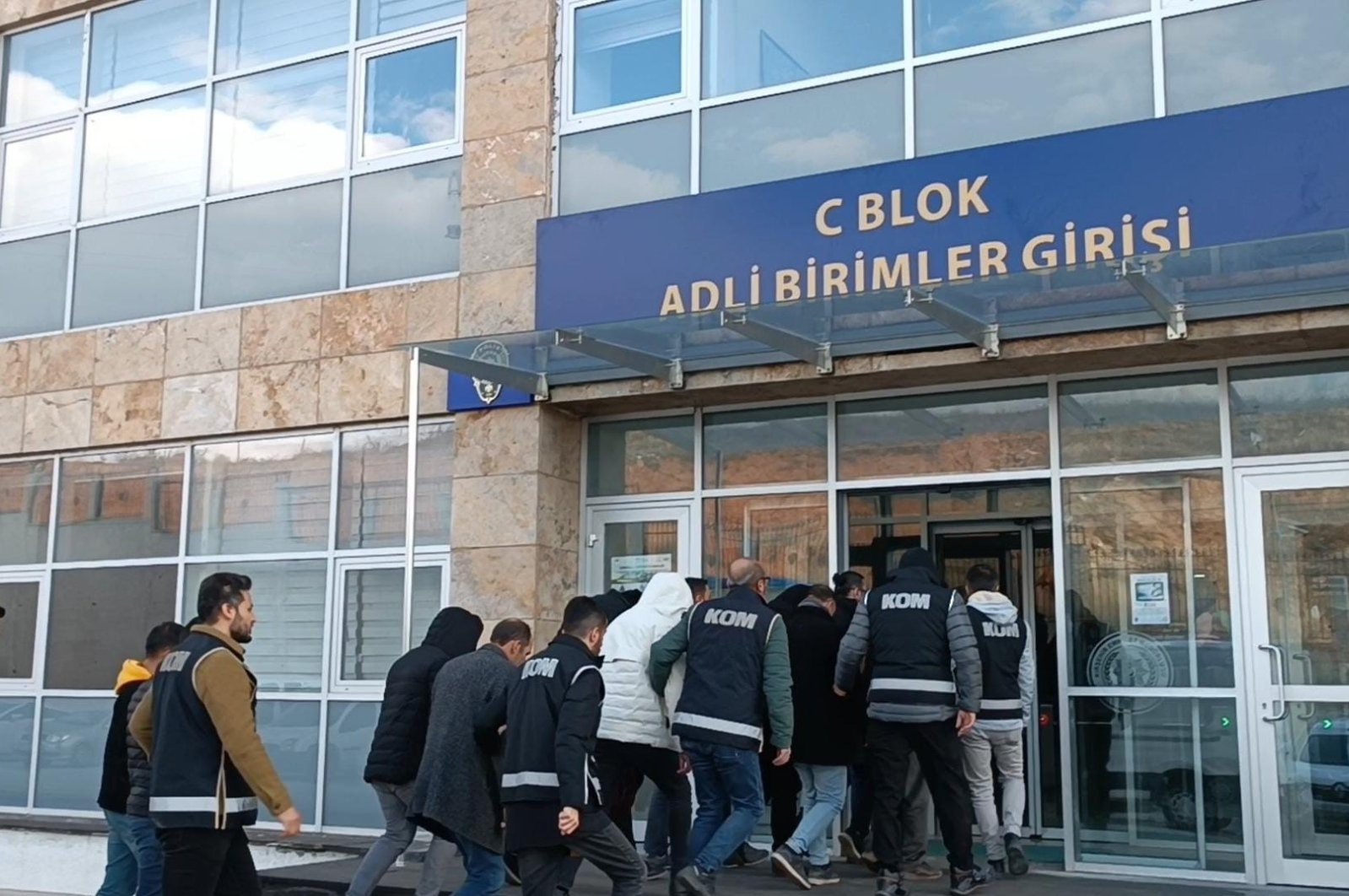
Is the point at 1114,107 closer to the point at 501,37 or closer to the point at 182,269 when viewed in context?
the point at 501,37

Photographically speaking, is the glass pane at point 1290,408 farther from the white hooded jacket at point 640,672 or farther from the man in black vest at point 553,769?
the man in black vest at point 553,769

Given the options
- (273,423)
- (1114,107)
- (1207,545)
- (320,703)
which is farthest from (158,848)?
(1114,107)

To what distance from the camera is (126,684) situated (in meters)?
8.03

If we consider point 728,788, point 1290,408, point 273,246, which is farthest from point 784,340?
point 273,246

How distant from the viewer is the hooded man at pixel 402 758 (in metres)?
7.96

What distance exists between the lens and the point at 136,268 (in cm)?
1308

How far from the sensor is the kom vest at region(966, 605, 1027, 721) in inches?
350

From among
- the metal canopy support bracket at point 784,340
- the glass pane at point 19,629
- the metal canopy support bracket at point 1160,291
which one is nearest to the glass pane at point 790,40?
the metal canopy support bracket at point 784,340

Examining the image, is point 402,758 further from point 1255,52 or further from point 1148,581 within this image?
point 1255,52

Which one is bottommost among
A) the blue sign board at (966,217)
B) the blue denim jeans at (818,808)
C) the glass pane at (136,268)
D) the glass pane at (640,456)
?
the blue denim jeans at (818,808)

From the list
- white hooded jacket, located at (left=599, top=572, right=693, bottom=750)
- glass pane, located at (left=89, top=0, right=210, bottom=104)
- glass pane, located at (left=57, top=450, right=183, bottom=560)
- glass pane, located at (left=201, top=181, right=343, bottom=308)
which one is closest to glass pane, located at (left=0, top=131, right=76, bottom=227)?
glass pane, located at (left=89, top=0, right=210, bottom=104)

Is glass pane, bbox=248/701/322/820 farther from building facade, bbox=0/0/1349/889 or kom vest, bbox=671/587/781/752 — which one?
kom vest, bbox=671/587/781/752

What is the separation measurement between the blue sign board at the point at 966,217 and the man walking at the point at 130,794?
12.0 feet

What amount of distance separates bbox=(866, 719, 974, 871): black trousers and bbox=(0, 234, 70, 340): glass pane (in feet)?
28.6
